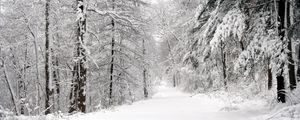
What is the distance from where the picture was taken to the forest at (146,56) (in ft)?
24.0

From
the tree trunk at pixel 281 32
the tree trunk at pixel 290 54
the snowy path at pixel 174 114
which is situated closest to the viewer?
the tree trunk at pixel 290 54

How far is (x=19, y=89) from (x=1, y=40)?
7.29 metres

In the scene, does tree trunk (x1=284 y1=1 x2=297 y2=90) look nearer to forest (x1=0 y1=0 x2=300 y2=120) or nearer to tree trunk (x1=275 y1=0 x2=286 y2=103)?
forest (x1=0 y1=0 x2=300 y2=120)

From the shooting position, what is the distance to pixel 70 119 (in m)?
8.70

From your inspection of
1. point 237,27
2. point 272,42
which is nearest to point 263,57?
point 272,42

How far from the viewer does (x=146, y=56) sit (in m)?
19.5

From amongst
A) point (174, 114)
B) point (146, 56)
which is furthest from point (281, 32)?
point (146, 56)

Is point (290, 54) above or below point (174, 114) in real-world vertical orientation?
above

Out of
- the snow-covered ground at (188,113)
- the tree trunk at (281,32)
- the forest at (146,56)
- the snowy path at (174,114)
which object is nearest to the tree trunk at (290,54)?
the forest at (146,56)

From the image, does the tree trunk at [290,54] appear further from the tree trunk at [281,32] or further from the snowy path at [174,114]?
the snowy path at [174,114]

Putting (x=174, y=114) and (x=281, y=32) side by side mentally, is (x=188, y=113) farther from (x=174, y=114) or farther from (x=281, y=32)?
(x=281, y=32)

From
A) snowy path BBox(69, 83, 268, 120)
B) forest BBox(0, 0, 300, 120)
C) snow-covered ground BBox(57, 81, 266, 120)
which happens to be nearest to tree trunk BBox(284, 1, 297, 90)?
forest BBox(0, 0, 300, 120)

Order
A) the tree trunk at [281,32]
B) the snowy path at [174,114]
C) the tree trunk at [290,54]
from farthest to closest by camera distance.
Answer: the snowy path at [174,114] → the tree trunk at [281,32] → the tree trunk at [290,54]

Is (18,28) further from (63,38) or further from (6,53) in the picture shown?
(6,53)
